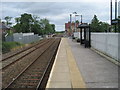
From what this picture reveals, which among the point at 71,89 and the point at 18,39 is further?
the point at 18,39

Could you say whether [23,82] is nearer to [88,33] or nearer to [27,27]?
[88,33]

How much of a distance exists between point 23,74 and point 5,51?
16853 mm

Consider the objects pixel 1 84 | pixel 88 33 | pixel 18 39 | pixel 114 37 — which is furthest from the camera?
pixel 18 39

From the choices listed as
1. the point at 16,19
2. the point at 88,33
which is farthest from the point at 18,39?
the point at 16,19

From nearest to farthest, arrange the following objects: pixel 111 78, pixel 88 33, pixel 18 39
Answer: pixel 111 78 < pixel 88 33 < pixel 18 39

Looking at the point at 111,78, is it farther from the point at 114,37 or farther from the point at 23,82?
the point at 114,37

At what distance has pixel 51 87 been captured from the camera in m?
7.79

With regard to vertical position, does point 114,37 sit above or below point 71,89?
above

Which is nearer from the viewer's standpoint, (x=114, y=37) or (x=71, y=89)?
(x=71, y=89)

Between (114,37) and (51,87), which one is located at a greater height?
(114,37)

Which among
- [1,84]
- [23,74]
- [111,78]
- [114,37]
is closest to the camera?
[111,78]

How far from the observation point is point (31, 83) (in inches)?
399

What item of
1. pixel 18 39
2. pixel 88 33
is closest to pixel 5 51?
pixel 88 33

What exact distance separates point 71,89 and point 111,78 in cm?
222
